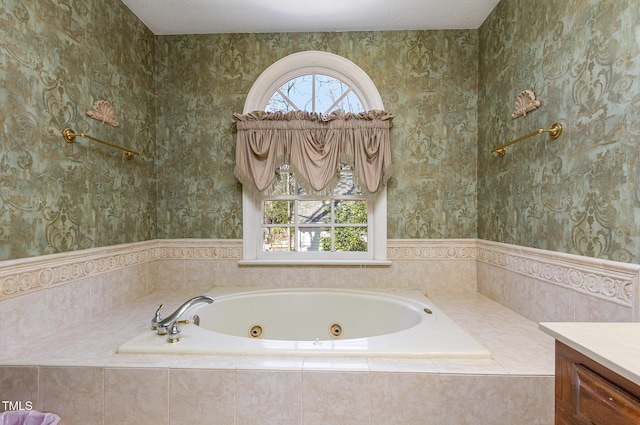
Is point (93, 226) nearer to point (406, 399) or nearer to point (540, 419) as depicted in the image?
point (406, 399)

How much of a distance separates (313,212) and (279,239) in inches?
13.0

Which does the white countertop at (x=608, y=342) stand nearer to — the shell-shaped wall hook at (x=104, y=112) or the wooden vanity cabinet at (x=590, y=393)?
the wooden vanity cabinet at (x=590, y=393)

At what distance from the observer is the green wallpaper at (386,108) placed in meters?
2.16

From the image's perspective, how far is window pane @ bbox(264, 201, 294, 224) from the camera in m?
2.29

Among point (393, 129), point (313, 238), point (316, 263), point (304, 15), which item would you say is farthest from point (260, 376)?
point (304, 15)

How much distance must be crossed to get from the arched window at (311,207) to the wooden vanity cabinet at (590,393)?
57.2 inches

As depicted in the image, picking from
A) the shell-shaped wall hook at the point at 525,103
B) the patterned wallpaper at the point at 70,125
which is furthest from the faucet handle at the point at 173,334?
the shell-shaped wall hook at the point at 525,103

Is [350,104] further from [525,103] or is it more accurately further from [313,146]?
[525,103]

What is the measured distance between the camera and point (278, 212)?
2.29 metres

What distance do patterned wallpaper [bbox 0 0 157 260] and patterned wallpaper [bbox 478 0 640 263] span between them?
235 cm

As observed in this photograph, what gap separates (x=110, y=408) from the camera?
3.62 feet

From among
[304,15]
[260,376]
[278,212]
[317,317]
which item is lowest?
[317,317]

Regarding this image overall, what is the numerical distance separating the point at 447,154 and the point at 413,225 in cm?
57

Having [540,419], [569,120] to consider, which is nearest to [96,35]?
[569,120]
